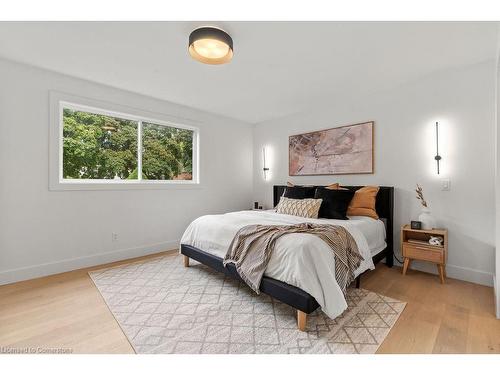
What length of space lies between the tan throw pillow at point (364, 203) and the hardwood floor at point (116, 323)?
2.58 feet

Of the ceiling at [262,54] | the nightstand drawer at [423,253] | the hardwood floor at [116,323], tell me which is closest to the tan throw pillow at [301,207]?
the hardwood floor at [116,323]

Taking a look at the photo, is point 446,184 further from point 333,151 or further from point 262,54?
point 262,54

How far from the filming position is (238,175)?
471cm

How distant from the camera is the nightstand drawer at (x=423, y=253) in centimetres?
240

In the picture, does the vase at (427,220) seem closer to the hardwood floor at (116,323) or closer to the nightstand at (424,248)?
the nightstand at (424,248)

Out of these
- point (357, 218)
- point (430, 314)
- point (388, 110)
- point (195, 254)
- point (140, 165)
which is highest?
point (388, 110)

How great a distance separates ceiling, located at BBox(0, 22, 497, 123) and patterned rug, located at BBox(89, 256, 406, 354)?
229 centimetres

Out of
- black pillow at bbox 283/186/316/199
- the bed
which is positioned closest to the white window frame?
the bed

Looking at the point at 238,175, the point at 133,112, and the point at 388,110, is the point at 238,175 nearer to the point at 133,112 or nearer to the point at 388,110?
the point at 133,112

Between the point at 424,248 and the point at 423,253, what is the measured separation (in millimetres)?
57

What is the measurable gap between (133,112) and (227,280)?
8.74 feet

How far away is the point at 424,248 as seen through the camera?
8.16ft

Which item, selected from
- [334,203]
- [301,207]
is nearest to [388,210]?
[334,203]
